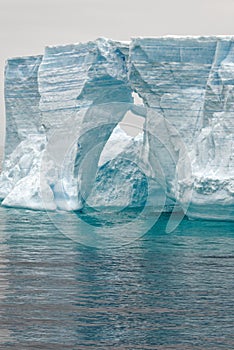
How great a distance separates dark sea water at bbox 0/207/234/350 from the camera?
15.1 m

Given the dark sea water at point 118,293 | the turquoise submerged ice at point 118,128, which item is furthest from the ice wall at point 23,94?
the dark sea water at point 118,293

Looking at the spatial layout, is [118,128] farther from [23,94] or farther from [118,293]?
[118,293]

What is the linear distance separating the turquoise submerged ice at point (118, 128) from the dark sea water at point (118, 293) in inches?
120

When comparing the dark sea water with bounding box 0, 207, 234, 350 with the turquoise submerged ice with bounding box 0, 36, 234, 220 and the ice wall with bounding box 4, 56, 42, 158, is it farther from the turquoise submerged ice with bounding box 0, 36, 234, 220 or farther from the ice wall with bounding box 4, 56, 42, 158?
the ice wall with bounding box 4, 56, 42, 158

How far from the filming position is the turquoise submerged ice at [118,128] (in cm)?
2809

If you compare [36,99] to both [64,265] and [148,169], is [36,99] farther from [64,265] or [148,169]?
[64,265]

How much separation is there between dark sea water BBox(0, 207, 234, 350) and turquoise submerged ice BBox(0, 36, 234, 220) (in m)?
3.04

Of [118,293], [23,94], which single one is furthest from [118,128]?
[118,293]

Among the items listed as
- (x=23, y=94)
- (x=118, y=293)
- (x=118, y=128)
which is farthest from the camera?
(x=118, y=128)

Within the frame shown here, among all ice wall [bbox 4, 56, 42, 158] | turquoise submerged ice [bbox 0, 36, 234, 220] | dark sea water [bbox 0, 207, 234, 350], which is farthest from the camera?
ice wall [bbox 4, 56, 42, 158]

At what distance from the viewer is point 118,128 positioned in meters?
38.9

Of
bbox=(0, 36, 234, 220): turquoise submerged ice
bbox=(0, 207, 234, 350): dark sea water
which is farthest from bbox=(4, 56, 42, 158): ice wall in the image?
bbox=(0, 207, 234, 350): dark sea water

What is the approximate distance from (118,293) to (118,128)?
21222 millimetres

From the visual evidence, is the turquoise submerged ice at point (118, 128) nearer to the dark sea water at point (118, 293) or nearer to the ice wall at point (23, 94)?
the ice wall at point (23, 94)
